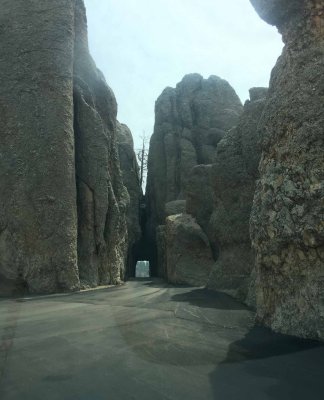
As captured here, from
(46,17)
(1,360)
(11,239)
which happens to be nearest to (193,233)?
(11,239)

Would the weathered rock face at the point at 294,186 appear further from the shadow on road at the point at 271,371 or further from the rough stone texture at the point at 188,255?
the rough stone texture at the point at 188,255

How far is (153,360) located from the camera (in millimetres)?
3963

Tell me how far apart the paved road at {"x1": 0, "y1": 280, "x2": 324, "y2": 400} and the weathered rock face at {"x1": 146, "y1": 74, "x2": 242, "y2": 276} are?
24.2 m

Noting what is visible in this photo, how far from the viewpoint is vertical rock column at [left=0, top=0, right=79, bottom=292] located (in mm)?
12766

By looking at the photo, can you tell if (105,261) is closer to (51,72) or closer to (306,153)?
(51,72)

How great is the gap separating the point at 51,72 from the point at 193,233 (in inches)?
319

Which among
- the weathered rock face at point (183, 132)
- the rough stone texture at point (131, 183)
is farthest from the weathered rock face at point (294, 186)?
the weathered rock face at point (183, 132)

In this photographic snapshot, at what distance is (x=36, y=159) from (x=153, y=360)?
1006 centimetres

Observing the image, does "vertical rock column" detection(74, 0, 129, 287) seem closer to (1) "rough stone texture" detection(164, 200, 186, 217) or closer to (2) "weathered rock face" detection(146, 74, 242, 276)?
(1) "rough stone texture" detection(164, 200, 186, 217)

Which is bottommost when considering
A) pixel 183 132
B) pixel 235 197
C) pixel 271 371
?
pixel 271 371

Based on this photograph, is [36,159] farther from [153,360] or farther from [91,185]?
[153,360]

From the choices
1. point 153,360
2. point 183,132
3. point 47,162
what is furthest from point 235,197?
point 183,132

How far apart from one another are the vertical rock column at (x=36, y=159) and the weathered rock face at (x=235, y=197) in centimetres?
424

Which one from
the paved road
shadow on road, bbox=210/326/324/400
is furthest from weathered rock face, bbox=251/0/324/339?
shadow on road, bbox=210/326/324/400
